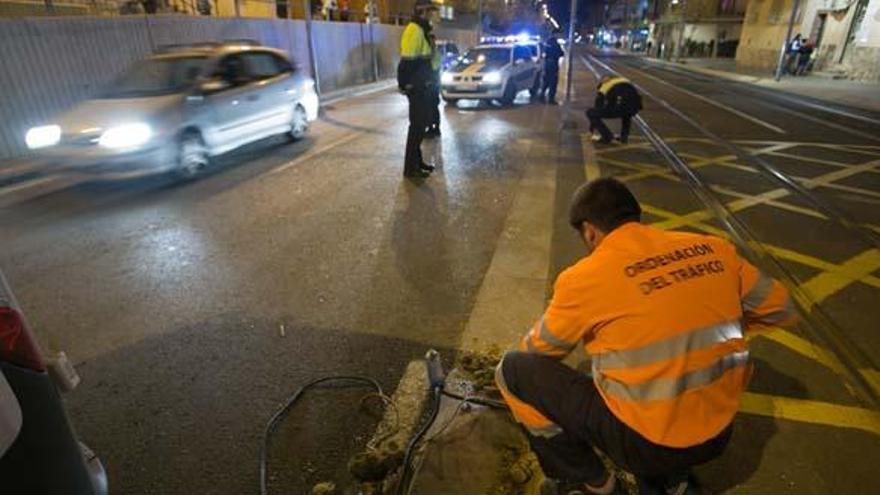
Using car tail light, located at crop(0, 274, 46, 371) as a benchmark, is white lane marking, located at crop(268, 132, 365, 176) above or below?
below

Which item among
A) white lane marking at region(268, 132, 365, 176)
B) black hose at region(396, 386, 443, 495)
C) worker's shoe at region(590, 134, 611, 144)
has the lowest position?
white lane marking at region(268, 132, 365, 176)

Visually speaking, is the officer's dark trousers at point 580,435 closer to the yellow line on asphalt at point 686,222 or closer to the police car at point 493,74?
the yellow line on asphalt at point 686,222

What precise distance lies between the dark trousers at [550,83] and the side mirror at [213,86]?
9178 millimetres

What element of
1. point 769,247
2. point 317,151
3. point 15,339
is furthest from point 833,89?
point 15,339

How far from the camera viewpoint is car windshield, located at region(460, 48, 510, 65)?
46.8 ft

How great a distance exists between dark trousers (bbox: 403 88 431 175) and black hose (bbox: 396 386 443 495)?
4.93m

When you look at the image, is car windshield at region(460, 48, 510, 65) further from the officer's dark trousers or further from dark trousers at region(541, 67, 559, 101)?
the officer's dark trousers

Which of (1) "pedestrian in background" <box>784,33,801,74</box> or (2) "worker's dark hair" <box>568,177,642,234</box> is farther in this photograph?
(1) "pedestrian in background" <box>784,33,801,74</box>

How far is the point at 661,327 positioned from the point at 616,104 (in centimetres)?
840

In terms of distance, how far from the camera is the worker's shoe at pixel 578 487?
2.09m

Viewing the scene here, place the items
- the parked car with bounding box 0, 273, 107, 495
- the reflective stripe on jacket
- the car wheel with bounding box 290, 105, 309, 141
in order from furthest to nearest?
1. the car wheel with bounding box 290, 105, 309, 141
2. the reflective stripe on jacket
3. the parked car with bounding box 0, 273, 107, 495

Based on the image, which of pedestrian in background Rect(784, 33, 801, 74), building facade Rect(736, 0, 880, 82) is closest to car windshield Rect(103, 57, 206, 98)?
building facade Rect(736, 0, 880, 82)

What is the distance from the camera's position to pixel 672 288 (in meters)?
1.65

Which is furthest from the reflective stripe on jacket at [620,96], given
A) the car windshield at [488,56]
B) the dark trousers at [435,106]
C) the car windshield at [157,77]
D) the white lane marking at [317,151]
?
the car windshield at [157,77]
